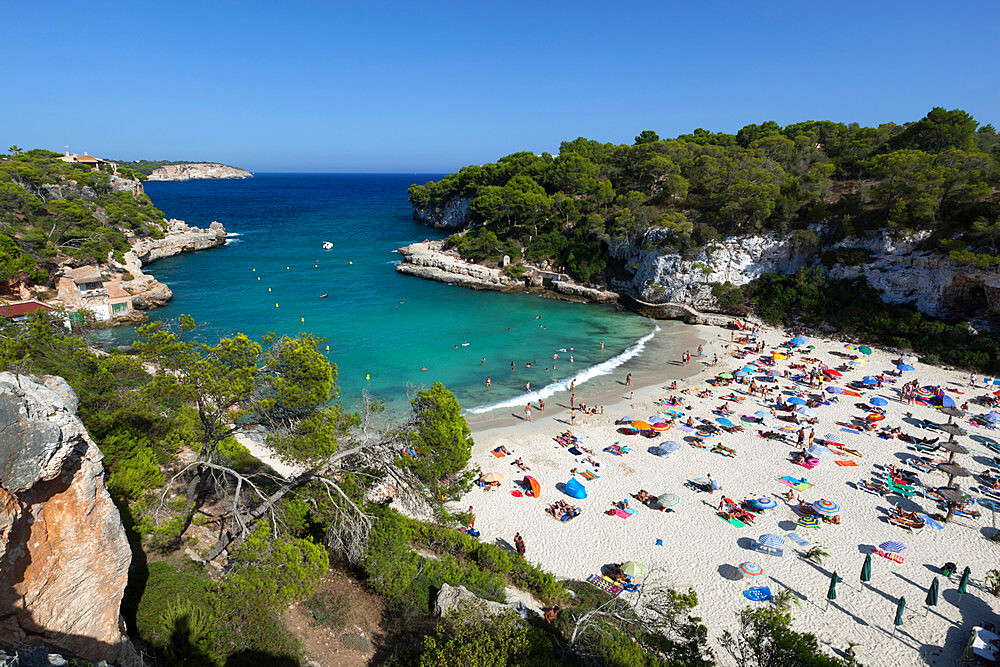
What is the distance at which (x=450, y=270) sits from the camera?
53750 mm

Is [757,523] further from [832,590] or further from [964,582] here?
[964,582]

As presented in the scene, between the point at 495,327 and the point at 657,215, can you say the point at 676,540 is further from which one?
the point at 657,215

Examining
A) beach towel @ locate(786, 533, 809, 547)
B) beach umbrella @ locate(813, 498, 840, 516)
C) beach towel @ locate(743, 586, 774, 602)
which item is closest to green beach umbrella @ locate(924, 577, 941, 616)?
beach towel @ locate(786, 533, 809, 547)

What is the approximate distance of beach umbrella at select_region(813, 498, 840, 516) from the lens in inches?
663

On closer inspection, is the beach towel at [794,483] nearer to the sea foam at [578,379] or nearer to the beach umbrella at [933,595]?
the beach umbrella at [933,595]

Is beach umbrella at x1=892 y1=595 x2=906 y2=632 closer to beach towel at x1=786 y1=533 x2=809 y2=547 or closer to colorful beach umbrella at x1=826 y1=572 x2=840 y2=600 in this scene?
colorful beach umbrella at x1=826 y1=572 x2=840 y2=600

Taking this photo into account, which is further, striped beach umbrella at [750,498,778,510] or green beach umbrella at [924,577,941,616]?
striped beach umbrella at [750,498,778,510]

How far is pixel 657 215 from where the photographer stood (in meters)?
45.2

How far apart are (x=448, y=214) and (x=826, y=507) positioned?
70915mm

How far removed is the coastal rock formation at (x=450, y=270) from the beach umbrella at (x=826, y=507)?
35931 mm

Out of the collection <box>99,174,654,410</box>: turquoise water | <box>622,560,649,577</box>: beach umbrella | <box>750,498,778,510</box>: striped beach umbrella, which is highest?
<box>99,174,654,410</box>: turquoise water

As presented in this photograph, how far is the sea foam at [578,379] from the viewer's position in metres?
26.7

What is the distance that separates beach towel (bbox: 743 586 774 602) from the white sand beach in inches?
8.6

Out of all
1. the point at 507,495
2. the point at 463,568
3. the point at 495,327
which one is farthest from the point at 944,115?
the point at 463,568
